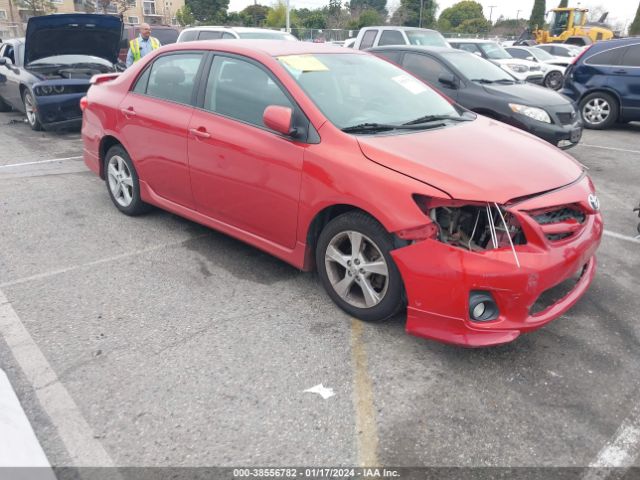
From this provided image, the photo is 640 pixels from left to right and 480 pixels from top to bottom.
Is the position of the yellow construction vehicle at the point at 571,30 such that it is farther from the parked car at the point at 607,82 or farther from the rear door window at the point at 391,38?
the rear door window at the point at 391,38

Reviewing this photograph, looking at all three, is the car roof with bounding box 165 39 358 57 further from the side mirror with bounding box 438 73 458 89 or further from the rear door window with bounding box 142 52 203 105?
the side mirror with bounding box 438 73 458 89

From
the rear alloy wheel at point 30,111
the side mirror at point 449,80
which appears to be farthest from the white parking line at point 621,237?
the rear alloy wheel at point 30,111

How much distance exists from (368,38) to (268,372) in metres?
11.4

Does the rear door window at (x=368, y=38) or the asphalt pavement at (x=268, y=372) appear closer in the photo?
the asphalt pavement at (x=268, y=372)

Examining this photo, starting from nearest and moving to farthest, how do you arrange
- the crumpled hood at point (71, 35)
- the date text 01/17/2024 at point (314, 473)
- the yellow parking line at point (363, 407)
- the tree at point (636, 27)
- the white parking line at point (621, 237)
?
the date text 01/17/2024 at point (314, 473) → the yellow parking line at point (363, 407) → the white parking line at point (621, 237) → the crumpled hood at point (71, 35) → the tree at point (636, 27)

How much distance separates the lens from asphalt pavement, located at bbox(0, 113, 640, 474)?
2414 mm

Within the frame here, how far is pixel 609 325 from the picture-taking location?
134 inches

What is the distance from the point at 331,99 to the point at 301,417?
2077 mm

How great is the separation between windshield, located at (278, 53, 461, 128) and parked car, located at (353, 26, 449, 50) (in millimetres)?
8444

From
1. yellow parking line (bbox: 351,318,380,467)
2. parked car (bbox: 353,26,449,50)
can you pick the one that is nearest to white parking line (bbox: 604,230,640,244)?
yellow parking line (bbox: 351,318,380,467)

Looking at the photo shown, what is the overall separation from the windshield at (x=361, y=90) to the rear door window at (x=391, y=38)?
8.38m

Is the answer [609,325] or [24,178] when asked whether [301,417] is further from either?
[24,178]

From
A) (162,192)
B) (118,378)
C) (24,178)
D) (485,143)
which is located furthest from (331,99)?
(24,178)

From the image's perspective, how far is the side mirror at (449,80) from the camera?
7.60 meters
